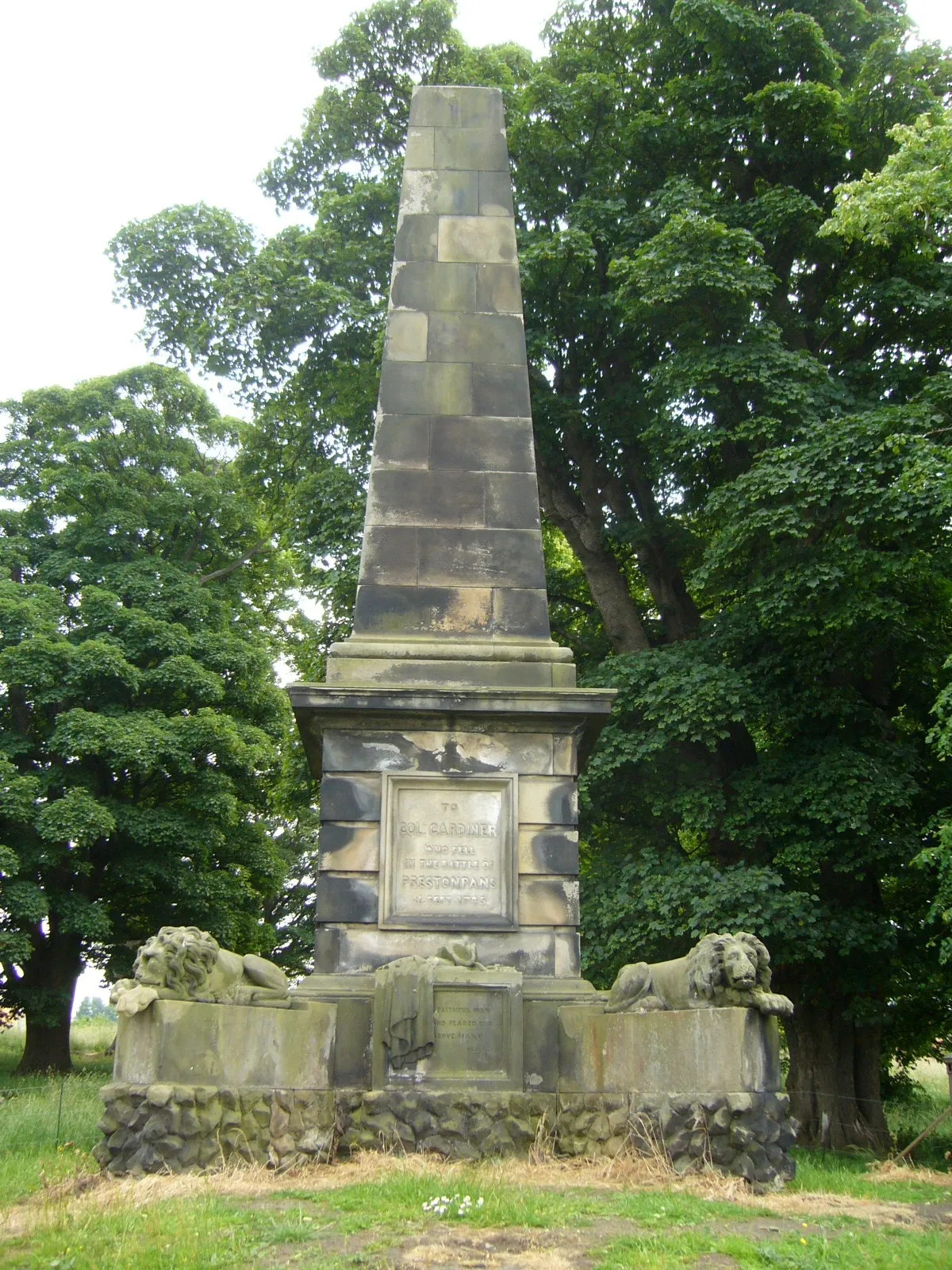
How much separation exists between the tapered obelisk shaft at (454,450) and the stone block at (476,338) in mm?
12

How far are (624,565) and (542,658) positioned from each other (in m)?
10.9

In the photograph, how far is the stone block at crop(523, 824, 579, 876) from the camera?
8.96 meters

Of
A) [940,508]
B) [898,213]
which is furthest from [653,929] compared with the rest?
[898,213]

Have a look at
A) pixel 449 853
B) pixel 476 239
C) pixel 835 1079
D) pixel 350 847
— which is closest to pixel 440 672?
pixel 449 853

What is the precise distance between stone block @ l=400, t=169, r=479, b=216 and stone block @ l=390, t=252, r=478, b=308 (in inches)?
23.3

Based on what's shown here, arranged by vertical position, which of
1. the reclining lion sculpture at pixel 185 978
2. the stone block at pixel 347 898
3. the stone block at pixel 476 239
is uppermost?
the stone block at pixel 476 239

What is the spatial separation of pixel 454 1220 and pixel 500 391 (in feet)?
22.8

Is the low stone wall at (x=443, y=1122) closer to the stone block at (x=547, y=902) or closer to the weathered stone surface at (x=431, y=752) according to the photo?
the stone block at (x=547, y=902)

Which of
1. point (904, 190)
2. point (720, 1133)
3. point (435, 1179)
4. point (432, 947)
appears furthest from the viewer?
point (904, 190)

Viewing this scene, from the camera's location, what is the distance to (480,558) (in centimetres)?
1017

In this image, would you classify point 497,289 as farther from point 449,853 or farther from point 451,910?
point 451,910

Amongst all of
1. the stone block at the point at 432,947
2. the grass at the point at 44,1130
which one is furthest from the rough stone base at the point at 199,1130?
the stone block at the point at 432,947

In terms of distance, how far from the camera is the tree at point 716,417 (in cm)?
1454

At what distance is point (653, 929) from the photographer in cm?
1438
